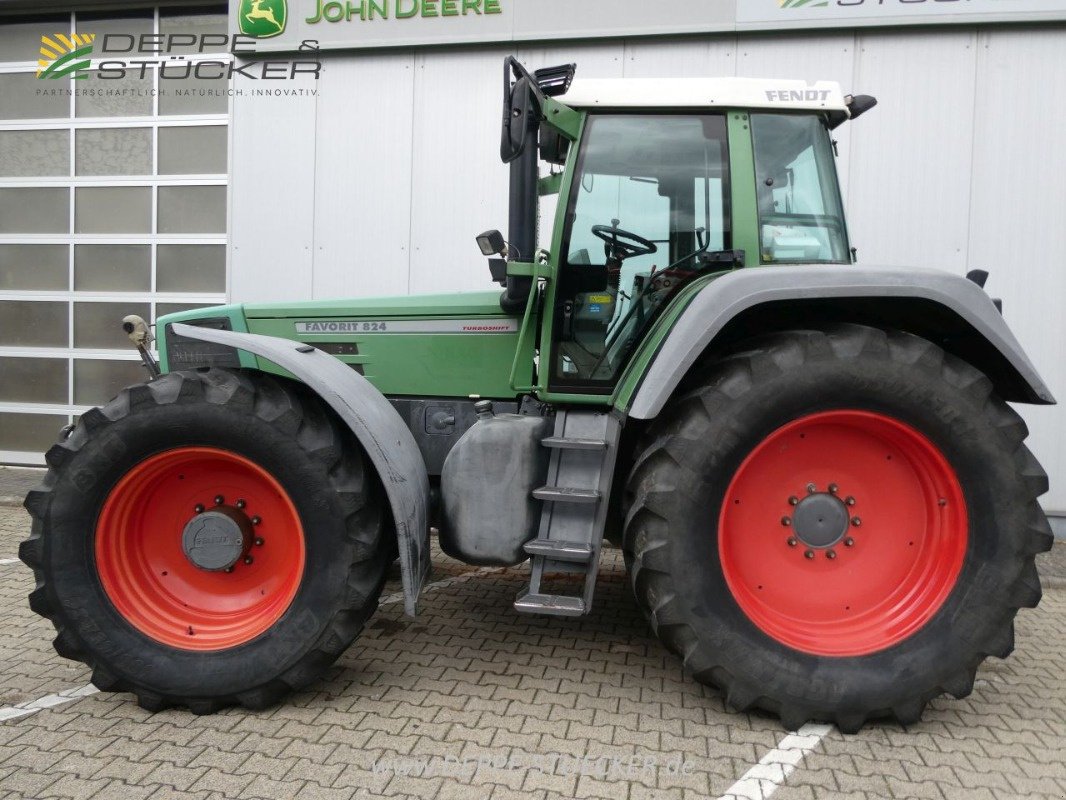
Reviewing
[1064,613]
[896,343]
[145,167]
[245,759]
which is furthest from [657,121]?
[145,167]

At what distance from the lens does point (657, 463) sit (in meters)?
2.49

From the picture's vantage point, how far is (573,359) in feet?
9.57

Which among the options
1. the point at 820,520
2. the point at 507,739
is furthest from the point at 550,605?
the point at 820,520

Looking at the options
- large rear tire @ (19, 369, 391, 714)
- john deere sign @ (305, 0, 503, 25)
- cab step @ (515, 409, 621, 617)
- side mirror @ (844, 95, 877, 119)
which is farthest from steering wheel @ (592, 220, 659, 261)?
john deere sign @ (305, 0, 503, 25)

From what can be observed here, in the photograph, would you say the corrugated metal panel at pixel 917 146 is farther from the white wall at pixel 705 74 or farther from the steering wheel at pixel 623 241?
the steering wheel at pixel 623 241

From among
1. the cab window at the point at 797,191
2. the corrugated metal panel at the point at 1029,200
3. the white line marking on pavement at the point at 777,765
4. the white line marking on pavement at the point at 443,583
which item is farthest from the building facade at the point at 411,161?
the white line marking on pavement at the point at 777,765

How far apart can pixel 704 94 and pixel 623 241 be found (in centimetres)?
61

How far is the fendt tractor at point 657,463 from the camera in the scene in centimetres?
247

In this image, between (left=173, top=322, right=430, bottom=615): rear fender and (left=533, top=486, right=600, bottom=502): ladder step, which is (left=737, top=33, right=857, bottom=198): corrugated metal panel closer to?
(left=533, top=486, right=600, bottom=502): ladder step

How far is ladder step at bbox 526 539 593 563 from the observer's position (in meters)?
2.60

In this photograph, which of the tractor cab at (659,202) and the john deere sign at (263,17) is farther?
the john deere sign at (263,17)

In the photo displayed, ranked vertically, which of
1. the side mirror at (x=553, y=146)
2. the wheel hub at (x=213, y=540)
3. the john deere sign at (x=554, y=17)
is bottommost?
the wheel hub at (x=213, y=540)

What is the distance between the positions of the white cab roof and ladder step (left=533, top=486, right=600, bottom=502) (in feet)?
4.75

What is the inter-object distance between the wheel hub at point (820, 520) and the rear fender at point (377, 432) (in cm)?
135
